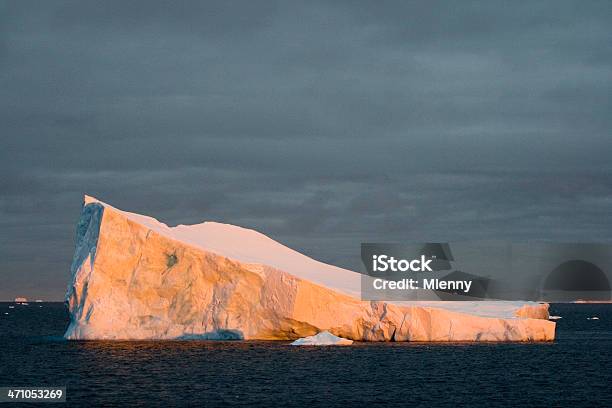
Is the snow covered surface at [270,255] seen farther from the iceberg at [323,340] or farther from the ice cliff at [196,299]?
the iceberg at [323,340]

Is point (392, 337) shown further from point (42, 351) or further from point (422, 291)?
point (42, 351)

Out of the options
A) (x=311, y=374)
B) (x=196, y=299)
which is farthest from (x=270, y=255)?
(x=311, y=374)

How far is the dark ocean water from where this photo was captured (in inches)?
1364

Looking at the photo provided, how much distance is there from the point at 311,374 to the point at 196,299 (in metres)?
11.2

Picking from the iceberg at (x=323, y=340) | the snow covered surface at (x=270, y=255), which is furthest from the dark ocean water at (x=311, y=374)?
the snow covered surface at (x=270, y=255)

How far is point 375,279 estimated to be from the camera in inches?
2208

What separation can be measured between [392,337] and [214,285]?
10.8 meters

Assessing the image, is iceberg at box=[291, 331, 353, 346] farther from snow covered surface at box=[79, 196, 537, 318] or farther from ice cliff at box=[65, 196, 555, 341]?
snow covered surface at box=[79, 196, 537, 318]

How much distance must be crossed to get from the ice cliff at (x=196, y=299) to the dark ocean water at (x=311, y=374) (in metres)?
1.28

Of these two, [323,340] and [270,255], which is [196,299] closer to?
[323,340]

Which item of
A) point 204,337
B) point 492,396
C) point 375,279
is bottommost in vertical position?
point 492,396

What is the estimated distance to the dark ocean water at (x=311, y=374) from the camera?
34.7 meters

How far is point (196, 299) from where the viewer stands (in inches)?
1994

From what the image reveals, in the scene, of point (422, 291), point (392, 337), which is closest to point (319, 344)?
point (392, 337)
